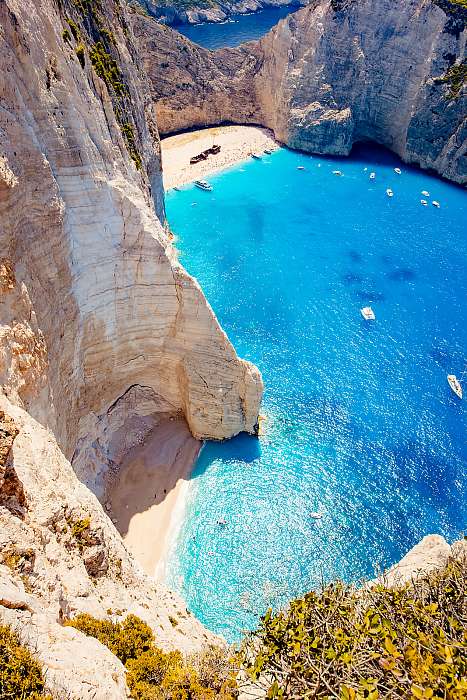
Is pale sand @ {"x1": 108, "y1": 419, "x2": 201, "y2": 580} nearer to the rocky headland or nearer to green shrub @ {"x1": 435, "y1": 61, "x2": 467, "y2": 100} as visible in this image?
the rocky headland

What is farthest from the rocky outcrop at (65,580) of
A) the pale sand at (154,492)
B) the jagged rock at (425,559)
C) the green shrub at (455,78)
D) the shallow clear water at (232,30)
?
the shallow clear water at (232,30)

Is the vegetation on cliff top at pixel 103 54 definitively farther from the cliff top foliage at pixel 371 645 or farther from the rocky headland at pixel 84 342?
the cliff top foliage at pixel 371 645

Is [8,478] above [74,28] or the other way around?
the other way around

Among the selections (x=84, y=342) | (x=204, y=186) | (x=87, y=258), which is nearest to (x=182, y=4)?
(x=204, y=186)

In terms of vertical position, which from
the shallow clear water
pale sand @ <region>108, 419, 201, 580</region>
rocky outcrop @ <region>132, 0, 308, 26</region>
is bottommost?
pale sand @ <region>108, 419, 201, 580</region>

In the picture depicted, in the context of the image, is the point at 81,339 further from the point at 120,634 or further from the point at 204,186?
the point at 204,186

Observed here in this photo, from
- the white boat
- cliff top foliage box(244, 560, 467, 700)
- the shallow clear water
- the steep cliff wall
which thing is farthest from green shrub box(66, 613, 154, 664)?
the shallow clear water
